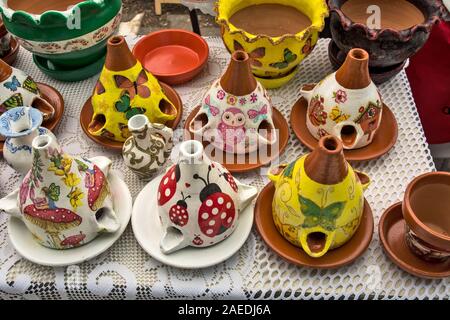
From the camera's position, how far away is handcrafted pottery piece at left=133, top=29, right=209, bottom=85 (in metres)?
1.07

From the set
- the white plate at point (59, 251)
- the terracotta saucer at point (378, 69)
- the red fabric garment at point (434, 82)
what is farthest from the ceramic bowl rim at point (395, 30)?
the white plate at point (59, 251)

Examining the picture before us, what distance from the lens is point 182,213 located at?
0.71 metres

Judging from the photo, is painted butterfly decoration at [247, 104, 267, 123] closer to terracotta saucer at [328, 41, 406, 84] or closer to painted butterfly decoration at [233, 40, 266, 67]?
painted butterfly decoration at [233, 40, 266, 67]

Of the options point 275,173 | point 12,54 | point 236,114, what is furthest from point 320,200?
point 12,54

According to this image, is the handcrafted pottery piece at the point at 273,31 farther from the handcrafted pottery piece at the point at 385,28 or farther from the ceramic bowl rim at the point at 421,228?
the ceramic bowl rim at the point at 421,228

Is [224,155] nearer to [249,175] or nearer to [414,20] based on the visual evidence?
[249,175]

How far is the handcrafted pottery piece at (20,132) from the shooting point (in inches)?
29.9

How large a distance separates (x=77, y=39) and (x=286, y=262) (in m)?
0.60

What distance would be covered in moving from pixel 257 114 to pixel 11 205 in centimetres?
44

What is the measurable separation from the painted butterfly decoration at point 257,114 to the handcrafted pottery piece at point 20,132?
34cm

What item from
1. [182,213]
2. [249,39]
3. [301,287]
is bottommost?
[301,287]

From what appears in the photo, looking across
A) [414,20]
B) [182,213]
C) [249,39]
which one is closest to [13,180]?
[182,213]

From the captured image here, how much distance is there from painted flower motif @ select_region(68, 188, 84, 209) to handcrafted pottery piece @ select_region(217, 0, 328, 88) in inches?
16.6

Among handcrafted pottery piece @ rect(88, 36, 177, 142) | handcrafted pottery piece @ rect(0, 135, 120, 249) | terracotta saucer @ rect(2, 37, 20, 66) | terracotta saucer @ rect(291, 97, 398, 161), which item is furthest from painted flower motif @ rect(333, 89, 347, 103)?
terracotta saucer @ rect(2, 37, 20, 66)
